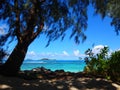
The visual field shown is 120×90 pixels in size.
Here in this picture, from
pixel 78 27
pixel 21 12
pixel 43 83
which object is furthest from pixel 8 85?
pixel 78 27

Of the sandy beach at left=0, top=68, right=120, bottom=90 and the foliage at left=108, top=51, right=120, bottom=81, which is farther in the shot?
the foliage at left=108, top=51, right=120, bottom=81

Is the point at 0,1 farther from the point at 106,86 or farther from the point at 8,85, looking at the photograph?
the point at 106,86

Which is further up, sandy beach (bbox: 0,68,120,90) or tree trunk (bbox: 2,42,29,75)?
tree trunk (bbox: 2,42,29,75)

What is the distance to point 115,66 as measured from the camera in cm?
1513

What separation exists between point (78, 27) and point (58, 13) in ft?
5.13

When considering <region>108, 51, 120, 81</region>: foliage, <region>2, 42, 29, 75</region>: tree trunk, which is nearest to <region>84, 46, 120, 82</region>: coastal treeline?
<region>108, 51, 120, 81</region>: foliage

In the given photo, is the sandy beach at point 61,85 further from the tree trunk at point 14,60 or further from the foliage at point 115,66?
the tree trunk at point 14,60

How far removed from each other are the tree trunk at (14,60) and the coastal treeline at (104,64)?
3503 millimetres

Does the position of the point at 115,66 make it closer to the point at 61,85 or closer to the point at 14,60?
the point at 61,85

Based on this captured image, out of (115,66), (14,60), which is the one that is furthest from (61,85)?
(115,66)

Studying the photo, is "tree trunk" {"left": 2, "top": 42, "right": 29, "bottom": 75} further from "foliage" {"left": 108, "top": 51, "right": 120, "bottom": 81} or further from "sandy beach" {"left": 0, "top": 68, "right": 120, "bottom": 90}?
"foliage" {"left": 108, "top": 51, "right": 120, "bottom": 81}

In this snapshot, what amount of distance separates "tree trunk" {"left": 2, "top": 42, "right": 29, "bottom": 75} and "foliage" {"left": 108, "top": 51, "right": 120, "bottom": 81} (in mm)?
3728

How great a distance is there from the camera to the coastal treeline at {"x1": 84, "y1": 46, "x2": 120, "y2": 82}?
15.1 m

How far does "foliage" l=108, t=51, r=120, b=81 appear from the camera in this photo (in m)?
14.9
